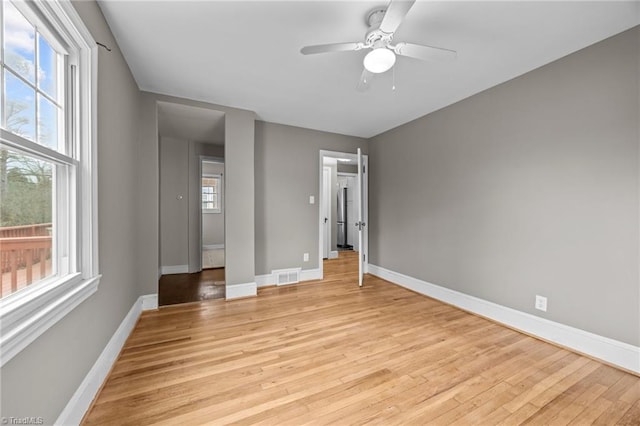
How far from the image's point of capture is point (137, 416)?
4.66 ft

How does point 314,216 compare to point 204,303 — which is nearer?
point 204,303

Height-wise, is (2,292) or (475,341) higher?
(2,292)

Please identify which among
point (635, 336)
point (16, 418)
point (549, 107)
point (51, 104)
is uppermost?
point (549, 107)

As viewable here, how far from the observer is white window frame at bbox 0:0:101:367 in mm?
1078

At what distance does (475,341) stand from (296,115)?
3359 millimetres

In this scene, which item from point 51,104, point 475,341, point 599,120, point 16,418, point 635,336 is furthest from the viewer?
point 475,341

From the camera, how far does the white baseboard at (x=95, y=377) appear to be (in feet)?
4.15

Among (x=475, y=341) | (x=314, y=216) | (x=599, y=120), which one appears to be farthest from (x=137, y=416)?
(x=599, y=120)

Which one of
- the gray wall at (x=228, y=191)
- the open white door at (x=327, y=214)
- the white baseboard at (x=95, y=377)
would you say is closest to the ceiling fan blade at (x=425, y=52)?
the gray wall at (x=228, y=191)

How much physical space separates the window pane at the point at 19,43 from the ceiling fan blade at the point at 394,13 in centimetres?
165

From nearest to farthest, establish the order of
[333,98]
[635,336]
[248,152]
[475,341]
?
1. [635,336]
2. [475,341]
3. [333,98]
4. [248,152]

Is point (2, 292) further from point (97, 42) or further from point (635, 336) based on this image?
point (635, 336)

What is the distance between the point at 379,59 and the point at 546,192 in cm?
199

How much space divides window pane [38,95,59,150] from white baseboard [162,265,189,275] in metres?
3.72
